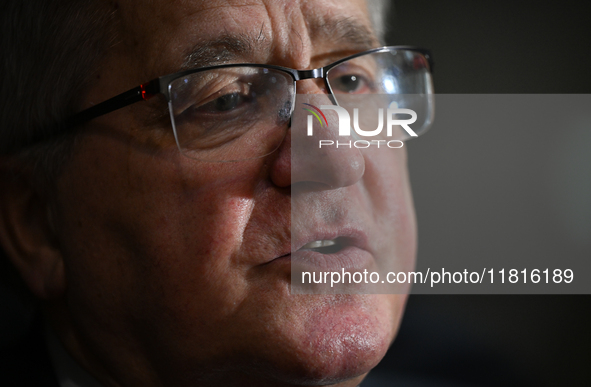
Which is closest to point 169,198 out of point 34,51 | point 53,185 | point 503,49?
point 53,185

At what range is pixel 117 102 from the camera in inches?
33.9

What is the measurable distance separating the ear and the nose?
565mm

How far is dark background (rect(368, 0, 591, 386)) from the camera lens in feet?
5.04

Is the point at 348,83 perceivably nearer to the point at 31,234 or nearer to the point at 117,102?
the point at 117,102

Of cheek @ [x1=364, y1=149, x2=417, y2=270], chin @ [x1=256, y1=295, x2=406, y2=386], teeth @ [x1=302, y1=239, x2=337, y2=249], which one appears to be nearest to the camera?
chin @ [x1=256, y1=295, x2=406, y2=386]

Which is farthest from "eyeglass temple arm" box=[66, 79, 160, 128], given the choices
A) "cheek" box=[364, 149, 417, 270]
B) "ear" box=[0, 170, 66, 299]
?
"cheek" box=[364, 149, 417, 270]

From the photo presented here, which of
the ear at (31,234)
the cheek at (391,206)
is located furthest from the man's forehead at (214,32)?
the ear at (31,234)

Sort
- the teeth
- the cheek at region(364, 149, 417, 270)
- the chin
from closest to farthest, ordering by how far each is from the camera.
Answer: the chin
the teeth
the cheek at region(364, 149, 417, 270)

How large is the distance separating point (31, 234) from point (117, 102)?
0.40 m

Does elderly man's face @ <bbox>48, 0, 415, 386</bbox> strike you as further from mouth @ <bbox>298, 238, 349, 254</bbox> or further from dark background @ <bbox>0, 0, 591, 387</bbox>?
dark background @ <bbox>0, 0, 591, 387</bbox>

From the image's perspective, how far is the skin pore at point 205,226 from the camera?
0.79 meters

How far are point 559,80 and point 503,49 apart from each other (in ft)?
0.73

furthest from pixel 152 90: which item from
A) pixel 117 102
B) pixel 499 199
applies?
pixel 499 199

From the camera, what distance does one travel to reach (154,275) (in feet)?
2.73
